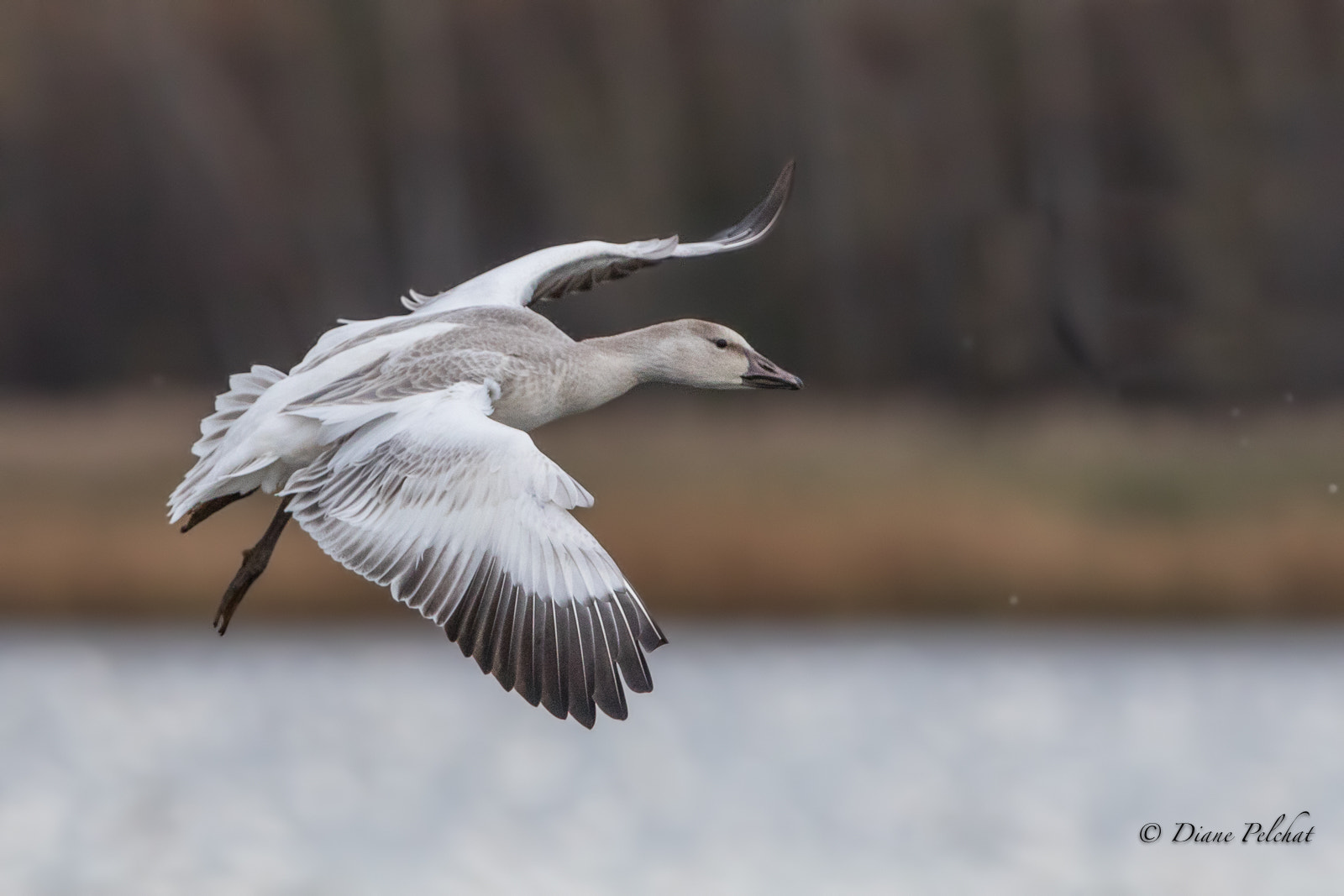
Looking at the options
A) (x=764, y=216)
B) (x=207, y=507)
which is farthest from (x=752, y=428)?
(x=207, y=507)

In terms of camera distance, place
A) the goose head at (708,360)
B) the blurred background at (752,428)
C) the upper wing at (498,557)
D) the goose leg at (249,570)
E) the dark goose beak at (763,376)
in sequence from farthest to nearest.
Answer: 1. the blurred background at (752,428)
2. the dark goose beak at (763,376)
3. the goose head at (708,360)
4. the goose leg at (249,570)
5. the upper wing at (498,557)

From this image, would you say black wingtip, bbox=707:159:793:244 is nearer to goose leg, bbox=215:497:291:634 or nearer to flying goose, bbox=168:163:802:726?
Result: flying goose, bbox=168:163:802:726

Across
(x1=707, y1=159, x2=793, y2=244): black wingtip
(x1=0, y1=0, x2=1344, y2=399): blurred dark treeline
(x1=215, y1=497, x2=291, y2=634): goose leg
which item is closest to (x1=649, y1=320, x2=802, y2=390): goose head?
(x1=707, y1=159, x2=793, y2=244): black wingtip

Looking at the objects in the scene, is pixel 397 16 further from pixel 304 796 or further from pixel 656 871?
pixel 656 871

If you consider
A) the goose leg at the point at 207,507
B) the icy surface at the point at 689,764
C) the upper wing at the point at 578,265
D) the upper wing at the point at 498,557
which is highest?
the upper wing at the point at 578,265

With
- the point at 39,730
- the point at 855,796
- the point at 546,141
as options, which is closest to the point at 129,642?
the point at 39,730

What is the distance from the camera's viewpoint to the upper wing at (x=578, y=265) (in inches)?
233

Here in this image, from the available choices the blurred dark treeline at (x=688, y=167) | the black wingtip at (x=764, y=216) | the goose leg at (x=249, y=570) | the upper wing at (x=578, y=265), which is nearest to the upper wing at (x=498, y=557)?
the goose leg at (x=249, y=570)

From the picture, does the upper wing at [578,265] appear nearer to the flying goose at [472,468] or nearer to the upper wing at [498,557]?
the flying goose at [472,468]

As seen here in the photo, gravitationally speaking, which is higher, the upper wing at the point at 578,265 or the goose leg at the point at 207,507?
the upper wing at the point at 578,265

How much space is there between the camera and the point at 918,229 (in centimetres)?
1734

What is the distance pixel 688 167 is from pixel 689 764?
8189 mm

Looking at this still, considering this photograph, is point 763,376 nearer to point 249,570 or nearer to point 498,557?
point 498,557

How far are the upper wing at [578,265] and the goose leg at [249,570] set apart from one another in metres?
0.88
